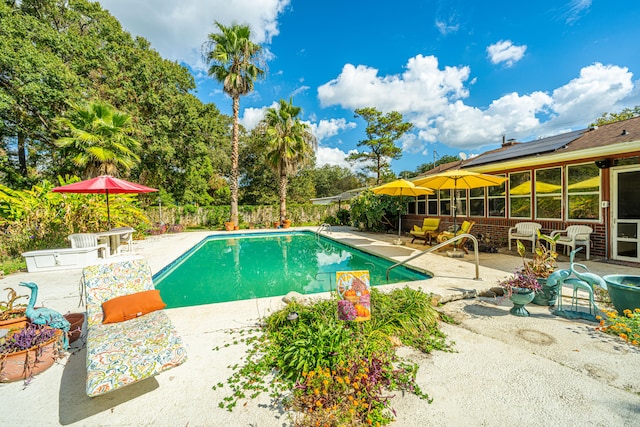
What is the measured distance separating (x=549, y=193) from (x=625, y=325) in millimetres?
6314

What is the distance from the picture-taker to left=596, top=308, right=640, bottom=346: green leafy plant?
3031 mm

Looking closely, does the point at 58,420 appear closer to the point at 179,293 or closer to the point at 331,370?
the point at 331,370

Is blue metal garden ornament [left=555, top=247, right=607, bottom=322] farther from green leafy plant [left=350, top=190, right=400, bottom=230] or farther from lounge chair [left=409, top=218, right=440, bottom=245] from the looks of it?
green leafy plant [left=350, top=190, right=400, bottom=230]

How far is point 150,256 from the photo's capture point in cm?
851

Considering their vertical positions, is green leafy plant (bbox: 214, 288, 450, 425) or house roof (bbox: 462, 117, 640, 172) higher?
house roof (bbox: 462, 117, 640, 172)

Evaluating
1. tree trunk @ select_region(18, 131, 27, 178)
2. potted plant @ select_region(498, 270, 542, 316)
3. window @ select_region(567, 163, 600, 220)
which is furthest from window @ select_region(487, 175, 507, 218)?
tree trunk @ select_region(18, 131, 27, 178)

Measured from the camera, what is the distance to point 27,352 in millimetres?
2582

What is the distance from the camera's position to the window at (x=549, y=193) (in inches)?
Answer: 309

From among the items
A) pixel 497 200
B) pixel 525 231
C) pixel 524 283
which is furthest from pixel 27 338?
pixel 497 200

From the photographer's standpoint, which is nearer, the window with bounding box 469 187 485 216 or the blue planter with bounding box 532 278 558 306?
the blue planter with bounding box 532 278 558 306

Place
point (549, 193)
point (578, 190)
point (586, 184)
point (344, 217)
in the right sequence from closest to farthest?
1. point (586, 184)
2. point (578, 190)
3. point (549, 193)
4. point (344, 217)

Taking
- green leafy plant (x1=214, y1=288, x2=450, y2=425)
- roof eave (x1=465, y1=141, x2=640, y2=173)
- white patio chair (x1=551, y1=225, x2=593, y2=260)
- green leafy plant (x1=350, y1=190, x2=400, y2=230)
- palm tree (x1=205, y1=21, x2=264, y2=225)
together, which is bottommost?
green leafy plant (x1=214, y1=288, x2=450, y2=425)

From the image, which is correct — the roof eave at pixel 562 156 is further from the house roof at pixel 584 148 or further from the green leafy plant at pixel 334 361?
the green leafy plant at pixel 334 361

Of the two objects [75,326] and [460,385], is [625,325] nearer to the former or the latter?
[460,385]
